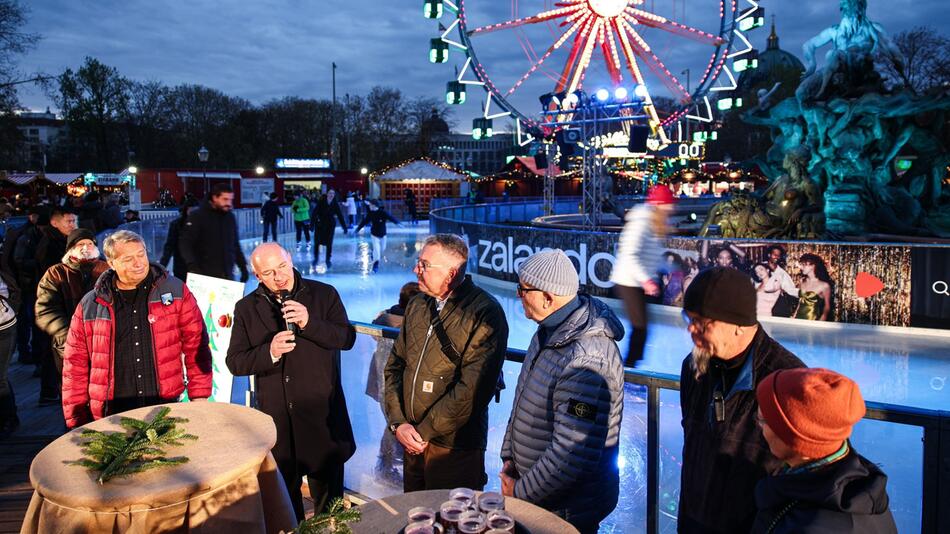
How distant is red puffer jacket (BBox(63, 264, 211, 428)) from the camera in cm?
354

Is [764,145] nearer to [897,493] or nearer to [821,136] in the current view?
[821,136]

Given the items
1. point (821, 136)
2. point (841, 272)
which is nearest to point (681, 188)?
point (821, 136)

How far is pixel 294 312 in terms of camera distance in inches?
132

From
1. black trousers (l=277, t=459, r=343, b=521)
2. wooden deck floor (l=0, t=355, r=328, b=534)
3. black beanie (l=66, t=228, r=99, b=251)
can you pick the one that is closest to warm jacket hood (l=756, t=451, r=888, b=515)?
black trousers (l=277, t=459, r=343, b=521)

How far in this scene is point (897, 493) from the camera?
3234mm

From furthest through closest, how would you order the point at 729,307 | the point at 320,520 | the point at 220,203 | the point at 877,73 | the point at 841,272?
the point at 877,73
the point at 841,272
the point at 220,203
the point at 729,307
the point at 320,520

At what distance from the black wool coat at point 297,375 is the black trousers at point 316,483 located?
0.06ft

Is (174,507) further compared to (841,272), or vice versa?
(841,272)

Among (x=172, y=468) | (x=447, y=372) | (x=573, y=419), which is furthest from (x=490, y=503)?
(x=172, y=468)

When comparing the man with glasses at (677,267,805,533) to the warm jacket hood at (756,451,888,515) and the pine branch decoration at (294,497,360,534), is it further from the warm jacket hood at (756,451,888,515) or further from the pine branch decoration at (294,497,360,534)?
the pine branch decoration at (294,497,360,534)

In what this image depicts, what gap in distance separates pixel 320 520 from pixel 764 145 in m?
69.0

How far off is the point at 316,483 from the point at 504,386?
3.58 feet

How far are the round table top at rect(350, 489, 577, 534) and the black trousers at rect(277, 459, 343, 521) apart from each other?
52.8 inches

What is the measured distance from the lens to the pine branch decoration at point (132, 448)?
240cm
